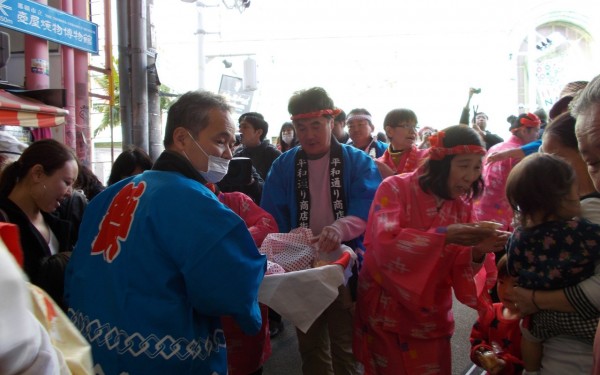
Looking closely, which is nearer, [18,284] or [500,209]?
[18,284]

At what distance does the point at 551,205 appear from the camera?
160 centimetres

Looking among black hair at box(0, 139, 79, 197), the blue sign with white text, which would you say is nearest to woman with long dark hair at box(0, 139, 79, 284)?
black hair at box(0, 139, 79, 197)

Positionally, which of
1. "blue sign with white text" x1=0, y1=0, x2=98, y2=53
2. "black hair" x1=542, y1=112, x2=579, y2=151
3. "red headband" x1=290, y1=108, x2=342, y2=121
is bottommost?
"black hair" x1=542, y1=112, x2=579, y2=151

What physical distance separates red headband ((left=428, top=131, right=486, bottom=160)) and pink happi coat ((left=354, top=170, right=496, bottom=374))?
17 centimetres

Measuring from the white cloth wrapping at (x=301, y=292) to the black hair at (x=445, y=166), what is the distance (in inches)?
25.8

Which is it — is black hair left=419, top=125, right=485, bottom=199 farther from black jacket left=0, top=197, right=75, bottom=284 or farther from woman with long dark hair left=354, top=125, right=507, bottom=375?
black jacket left=0, top=197, right=75, bottom=284

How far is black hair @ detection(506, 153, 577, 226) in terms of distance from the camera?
160 cm

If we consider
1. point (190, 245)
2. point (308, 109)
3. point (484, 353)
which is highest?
point (308, 109)

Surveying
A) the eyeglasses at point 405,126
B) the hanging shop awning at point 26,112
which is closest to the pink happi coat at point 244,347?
the eyeglasses at point 405,126

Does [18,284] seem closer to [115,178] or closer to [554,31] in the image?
[115,178]

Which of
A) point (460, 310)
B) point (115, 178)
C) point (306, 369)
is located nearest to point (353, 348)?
point (306, 369)

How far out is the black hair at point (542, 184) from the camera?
1.60m

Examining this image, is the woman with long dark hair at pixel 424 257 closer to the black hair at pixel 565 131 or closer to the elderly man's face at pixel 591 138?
the black hair at pixel 565 131

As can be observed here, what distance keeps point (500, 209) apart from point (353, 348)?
2.31 m
